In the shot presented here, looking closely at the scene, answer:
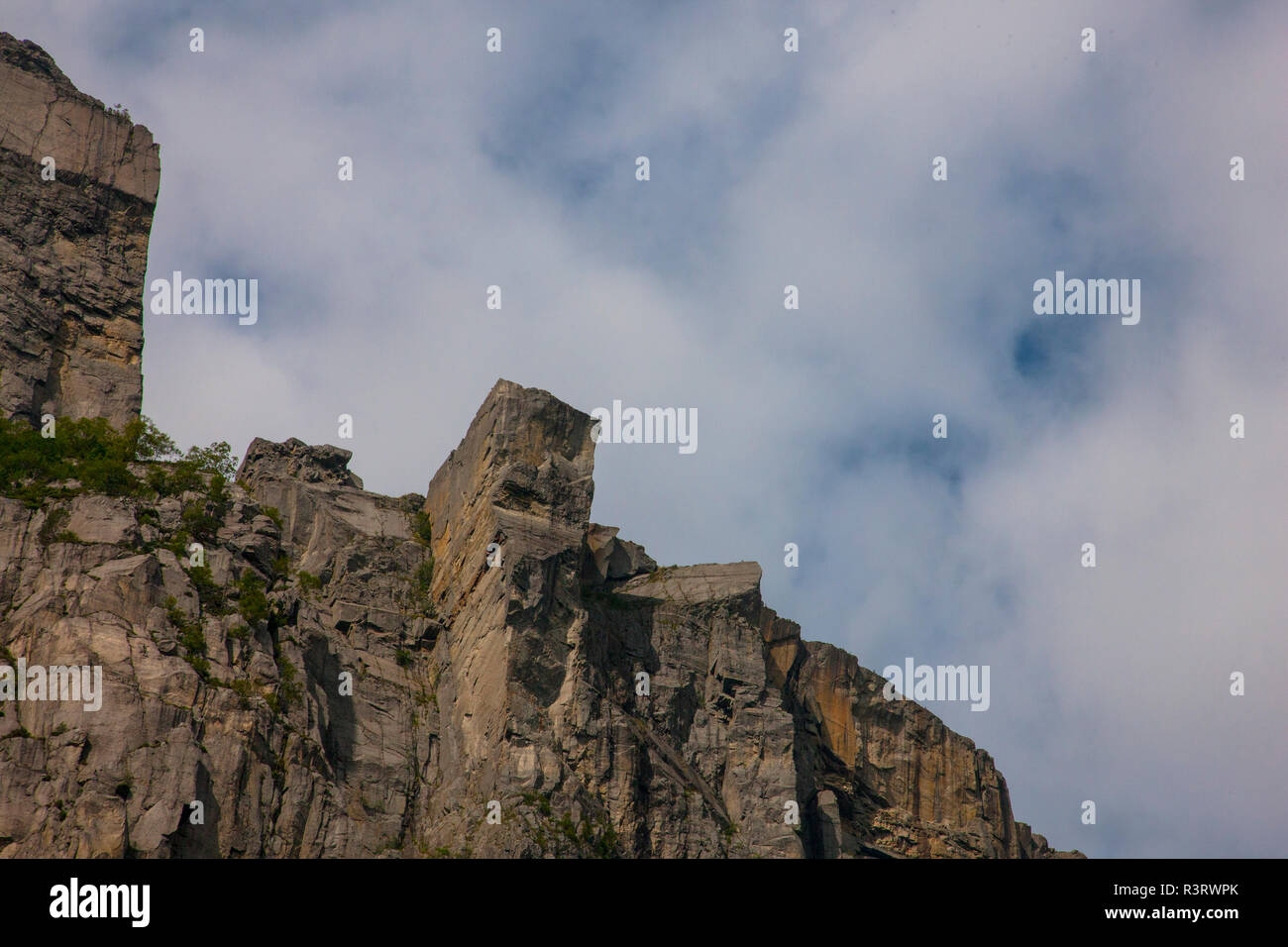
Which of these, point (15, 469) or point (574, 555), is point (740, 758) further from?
point (15, 469)

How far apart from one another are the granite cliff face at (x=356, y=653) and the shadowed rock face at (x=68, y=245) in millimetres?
138

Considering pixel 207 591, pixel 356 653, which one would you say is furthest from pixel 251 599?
pixel 356 653

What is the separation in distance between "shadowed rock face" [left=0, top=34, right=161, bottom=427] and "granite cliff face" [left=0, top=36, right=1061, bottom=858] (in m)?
0.14

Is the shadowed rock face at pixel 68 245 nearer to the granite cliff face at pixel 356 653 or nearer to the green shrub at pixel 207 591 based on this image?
the granite cliff face at pixel 356 653

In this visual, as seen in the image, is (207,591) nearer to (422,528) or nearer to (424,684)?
(424,684)

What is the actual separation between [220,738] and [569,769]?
1391 centimetres

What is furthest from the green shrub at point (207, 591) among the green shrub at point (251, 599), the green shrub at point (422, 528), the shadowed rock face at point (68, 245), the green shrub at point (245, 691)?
the green shrub at point (422, 528)

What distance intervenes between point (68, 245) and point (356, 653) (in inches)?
998

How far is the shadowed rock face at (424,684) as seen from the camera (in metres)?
56.1

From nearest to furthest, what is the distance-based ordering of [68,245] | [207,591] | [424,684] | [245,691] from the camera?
[245,691], [207,591], [424,684], [68,245]

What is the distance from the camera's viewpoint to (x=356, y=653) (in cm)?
6981

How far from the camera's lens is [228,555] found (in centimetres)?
6675
